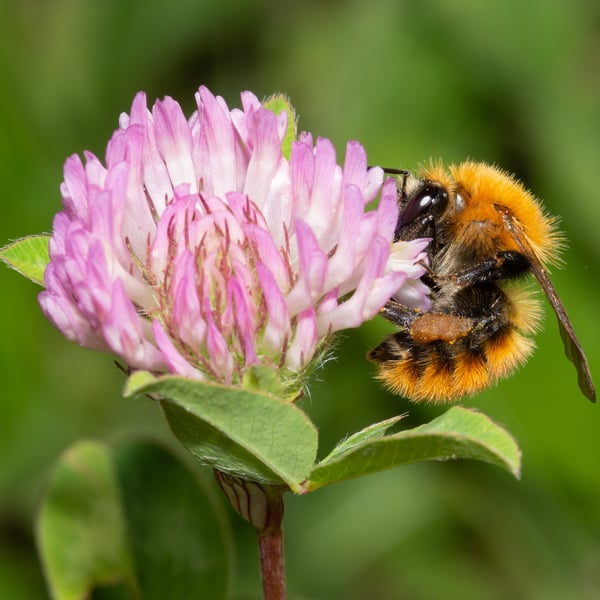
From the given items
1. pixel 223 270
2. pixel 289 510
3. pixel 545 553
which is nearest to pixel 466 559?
pixel 545 553

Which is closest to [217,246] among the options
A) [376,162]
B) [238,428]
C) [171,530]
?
[238,428]

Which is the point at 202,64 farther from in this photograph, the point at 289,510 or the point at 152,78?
the point at 289,510

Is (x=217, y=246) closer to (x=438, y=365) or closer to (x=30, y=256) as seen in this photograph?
(x=30, y=256)

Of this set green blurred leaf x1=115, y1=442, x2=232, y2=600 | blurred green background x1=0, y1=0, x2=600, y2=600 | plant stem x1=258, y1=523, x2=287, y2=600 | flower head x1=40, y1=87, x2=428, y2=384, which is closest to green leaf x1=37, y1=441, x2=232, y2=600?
green blurred leaf x1=115, y1=442, x2=232, y2=600

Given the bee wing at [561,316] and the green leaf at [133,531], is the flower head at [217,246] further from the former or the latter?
the green leaf at [133,531]

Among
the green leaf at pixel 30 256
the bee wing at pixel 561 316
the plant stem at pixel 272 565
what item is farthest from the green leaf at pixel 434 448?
the green leaf at pixel 30 256
